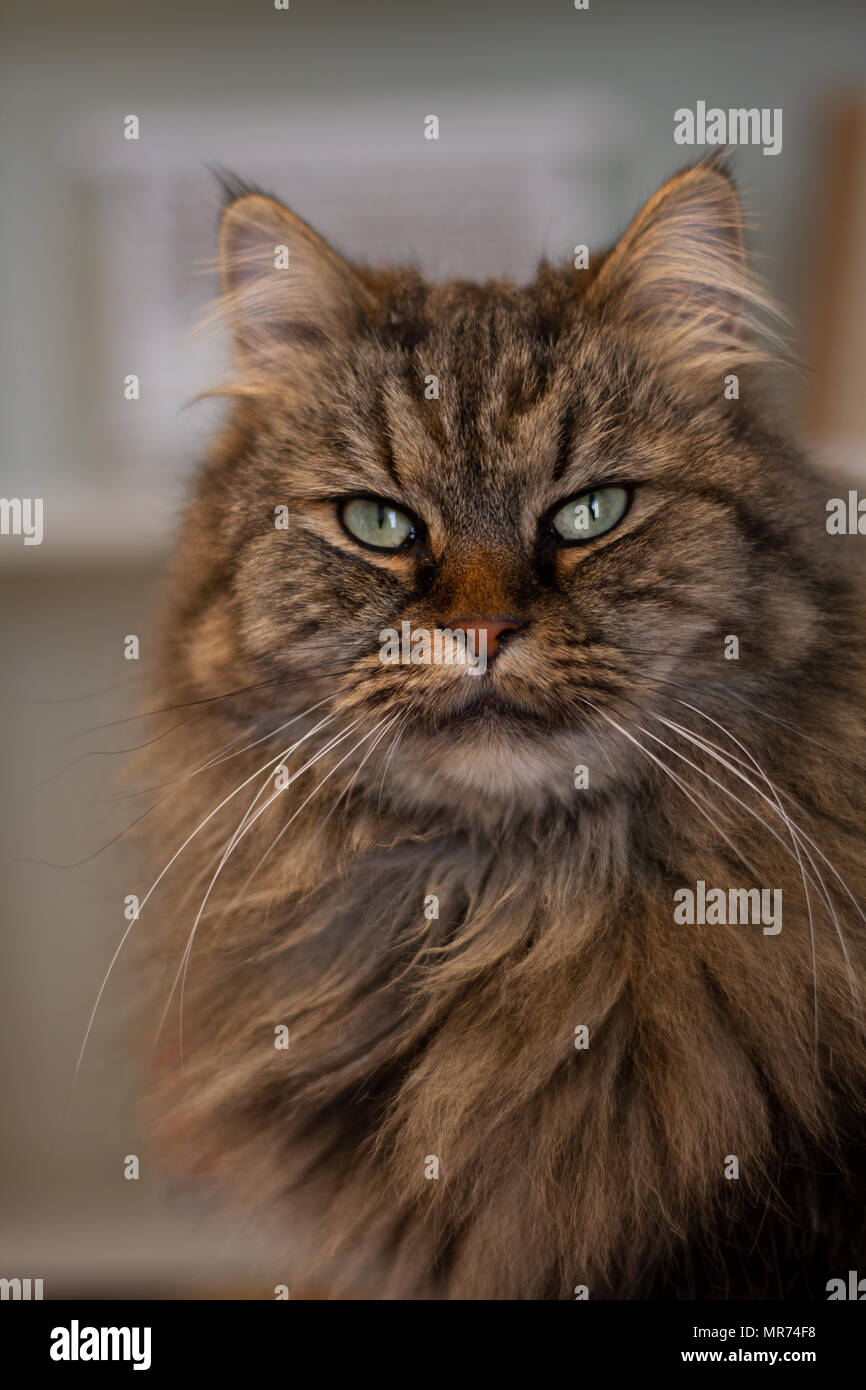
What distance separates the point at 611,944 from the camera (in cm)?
98

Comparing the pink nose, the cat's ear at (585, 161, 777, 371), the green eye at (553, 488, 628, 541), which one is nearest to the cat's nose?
the pink nose

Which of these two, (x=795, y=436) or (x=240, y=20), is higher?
(x=240, y=20)

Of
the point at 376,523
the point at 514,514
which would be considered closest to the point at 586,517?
the point at 514,514

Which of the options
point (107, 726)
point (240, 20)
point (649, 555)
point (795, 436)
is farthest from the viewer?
point (107, 726)

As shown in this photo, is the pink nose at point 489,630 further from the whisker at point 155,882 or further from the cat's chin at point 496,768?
the whisker at point 155,882

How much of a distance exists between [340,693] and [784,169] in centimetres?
79

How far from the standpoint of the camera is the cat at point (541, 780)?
90 centimetres

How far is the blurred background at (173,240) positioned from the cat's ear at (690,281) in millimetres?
61

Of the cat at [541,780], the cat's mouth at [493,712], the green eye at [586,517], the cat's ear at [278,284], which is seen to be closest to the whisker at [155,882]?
the cat at [541,780]

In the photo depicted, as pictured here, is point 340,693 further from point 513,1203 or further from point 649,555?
point 513,1203

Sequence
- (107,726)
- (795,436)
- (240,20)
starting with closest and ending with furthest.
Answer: (795,436) → (240,20) → (107,726)

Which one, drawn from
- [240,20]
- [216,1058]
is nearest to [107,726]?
[216,1058]

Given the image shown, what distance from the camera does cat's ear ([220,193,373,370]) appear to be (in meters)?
1.01
